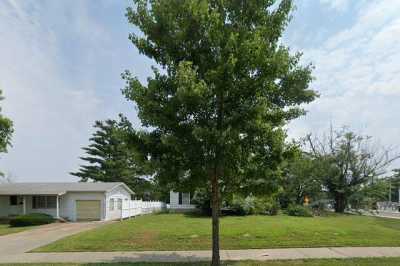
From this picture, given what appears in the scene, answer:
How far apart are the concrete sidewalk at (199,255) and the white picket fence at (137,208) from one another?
22.0 metres

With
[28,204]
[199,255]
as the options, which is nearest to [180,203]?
[28,204]

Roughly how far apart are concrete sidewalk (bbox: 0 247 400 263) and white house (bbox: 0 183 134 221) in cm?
1965

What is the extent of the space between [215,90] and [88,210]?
26.3m

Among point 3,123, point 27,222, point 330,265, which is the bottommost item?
point 27,222

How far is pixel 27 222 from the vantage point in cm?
2731

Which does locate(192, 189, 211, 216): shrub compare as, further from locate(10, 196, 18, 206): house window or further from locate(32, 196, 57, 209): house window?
locate(10, 196, 18, 206): house window

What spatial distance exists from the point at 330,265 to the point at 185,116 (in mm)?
5374

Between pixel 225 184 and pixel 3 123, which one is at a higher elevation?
pixel 3 123

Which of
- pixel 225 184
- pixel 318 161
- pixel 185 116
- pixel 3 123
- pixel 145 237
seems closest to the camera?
pixel 185 116

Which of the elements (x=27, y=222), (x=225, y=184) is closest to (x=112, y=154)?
(x=27, y=222)

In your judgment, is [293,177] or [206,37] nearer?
[206,37]

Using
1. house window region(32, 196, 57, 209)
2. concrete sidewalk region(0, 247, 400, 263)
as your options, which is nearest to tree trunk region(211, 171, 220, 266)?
concrete sidewalk region(0, 247, 400, 263)

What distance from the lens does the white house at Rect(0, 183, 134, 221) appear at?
31828 mm

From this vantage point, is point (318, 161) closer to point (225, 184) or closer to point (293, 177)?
point (293, 177)
